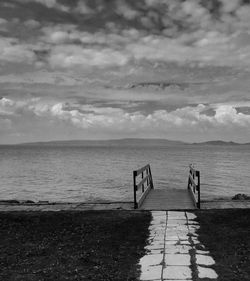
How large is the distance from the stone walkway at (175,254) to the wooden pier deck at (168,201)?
2.17 metres

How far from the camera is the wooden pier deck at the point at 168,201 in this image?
38.3 feet

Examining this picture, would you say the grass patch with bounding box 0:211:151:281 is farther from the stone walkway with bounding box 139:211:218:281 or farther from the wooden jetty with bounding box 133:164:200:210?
the wooden jetty with bounding box 133:164:200:210

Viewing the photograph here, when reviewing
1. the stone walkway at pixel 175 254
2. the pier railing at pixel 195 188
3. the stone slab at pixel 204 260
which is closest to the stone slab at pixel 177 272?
the stone walkway at pixel 175 254

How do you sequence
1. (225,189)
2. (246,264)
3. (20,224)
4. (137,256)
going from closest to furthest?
(246,264), (137,256), (20,224), (225,189)

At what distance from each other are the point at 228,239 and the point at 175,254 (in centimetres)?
157

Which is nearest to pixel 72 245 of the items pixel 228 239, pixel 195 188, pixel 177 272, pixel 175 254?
pixel 175 254

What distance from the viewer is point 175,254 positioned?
22.0 feet

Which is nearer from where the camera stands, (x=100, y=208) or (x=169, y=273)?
(x=169, y=273)

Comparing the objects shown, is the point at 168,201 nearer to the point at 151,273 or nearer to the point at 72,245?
the point at 72,245

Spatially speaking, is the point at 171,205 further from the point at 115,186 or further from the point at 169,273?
the point at 115,186

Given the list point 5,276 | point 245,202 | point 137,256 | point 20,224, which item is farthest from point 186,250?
point 245,202

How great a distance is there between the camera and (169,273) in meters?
5.77

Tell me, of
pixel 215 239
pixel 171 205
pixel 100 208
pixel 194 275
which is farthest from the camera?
pixel 171 205

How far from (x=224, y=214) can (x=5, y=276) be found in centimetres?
614
